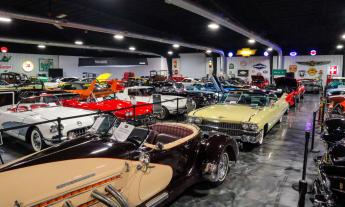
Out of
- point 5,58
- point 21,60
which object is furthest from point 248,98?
point 21,60

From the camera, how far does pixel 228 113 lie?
7.18 meters

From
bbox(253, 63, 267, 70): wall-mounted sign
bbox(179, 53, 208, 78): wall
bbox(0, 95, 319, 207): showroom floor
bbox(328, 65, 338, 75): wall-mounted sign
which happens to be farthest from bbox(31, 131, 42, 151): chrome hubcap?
bbox(179, 53, 208, 78): wall

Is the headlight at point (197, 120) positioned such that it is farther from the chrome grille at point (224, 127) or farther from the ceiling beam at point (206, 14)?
the ceiling beam at point (206, 14)

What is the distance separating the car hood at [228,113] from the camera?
673 centimetres

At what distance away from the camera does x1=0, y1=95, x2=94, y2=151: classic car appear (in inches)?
251

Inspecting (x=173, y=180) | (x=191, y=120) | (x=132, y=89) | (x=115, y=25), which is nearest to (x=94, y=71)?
(x=115, y=25)

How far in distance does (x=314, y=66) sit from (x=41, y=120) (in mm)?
29280

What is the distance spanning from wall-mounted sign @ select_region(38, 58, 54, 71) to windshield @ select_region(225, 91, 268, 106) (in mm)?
27322

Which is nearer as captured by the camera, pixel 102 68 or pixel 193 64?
pixel 193 64

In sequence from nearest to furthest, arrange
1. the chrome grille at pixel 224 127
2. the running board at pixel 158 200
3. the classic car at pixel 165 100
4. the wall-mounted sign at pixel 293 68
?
the running board at pixel 158 200 < the chrome grille at pixel 224 127 < the classic car at pixel 165 100 < the wall-mounted sign at pixel 293 68

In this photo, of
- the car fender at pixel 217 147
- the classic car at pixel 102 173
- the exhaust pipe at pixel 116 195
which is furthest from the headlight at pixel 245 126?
the exhaust pipe at pixel 116 195

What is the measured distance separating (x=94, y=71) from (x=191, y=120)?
3132 centimetres

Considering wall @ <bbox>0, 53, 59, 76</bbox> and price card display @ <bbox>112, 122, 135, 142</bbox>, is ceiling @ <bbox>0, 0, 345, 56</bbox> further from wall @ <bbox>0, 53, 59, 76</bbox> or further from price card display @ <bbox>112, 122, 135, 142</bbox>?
wall @ <bbox>0, 53, 59, 76</bbox>

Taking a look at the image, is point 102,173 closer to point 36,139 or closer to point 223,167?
point 223,167
